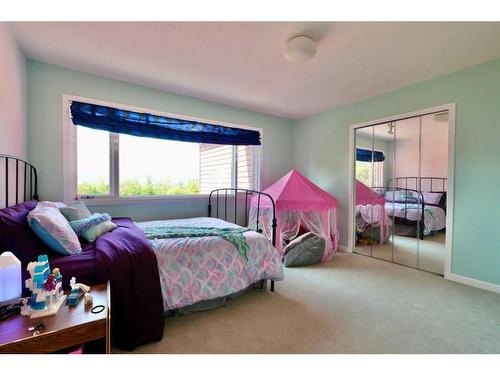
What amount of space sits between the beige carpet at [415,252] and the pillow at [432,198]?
39 centimetres

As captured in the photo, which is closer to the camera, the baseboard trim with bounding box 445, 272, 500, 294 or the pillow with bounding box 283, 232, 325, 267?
the baseboard trim with bounding box 445, 272, 500, 294

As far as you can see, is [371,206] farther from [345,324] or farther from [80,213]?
[80,213]

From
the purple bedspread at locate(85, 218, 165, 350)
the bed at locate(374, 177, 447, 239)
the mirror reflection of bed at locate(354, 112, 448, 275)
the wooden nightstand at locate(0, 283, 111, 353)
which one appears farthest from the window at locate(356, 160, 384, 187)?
the wooden nightstand at locate(0, 283, 111, 353)

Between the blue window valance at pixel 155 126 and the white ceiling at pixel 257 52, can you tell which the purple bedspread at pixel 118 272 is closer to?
the blue window valance at pixel 155 126

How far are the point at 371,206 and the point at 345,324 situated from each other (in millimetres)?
2112

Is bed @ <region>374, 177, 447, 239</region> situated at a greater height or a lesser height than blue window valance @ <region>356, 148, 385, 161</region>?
lesser

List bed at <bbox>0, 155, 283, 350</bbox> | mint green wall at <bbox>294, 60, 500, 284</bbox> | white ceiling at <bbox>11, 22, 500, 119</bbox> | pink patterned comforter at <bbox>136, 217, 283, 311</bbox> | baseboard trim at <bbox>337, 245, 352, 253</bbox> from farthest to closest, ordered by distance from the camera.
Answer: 1. baseboard trim at <bbox>337, 245, 352, 253</bbox>
2. mint green wall at <bbox>294, 60, 500, 284</bbox>
3. white ceiling at <bbox>11, 22, 500, 119</bbox>
4. pink patterned comforter at <bbox>136, 217, 283, 311</bbox>
5. bed at <bbox>0, 155, 283, 350</bbox>

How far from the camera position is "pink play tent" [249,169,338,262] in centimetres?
311

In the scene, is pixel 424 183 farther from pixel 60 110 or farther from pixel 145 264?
pixel 60 110

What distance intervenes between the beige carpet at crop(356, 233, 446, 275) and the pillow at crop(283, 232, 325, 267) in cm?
95

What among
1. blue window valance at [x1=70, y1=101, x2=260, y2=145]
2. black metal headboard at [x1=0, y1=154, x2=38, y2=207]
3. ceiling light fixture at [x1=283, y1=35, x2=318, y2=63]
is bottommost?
black metal headboard at [x1=0, y1=154, x2=38, y2=207]

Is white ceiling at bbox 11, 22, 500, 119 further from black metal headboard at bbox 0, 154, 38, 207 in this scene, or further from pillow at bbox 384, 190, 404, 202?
pillow at bbox 384, 190, 404, 202

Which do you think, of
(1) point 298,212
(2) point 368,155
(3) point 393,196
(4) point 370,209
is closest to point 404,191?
(3) point 393,196

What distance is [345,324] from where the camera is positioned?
1748 millimetres
